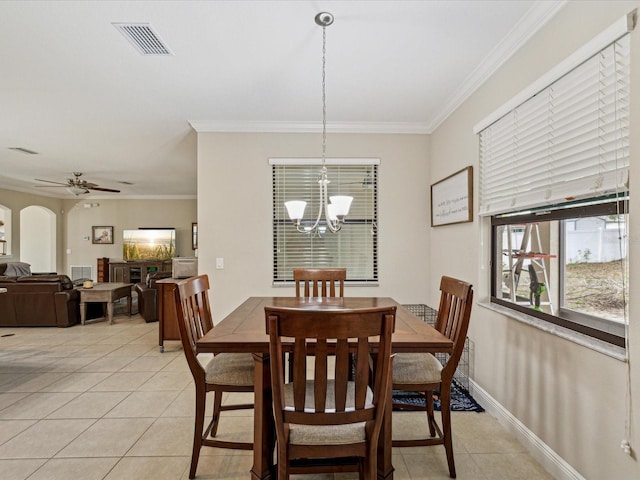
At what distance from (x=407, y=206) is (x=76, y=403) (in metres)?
3.54

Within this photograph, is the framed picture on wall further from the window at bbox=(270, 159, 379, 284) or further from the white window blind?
the white window blind

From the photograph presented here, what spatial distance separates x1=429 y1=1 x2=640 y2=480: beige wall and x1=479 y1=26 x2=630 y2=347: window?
10 centimetres

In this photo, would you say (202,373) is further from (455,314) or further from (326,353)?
(455,314)

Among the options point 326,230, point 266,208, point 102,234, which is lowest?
point 326,230

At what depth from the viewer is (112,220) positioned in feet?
29.4

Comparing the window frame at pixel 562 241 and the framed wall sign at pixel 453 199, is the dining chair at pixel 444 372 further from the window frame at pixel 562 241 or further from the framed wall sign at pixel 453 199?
the framed wall sign at pixel 453 199

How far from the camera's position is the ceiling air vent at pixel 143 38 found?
2012 mm

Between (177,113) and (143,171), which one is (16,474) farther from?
(143,171)

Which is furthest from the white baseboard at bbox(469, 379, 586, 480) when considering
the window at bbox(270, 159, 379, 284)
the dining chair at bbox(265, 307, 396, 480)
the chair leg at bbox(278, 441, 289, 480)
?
the window at bbox(270, 159, 379, 284)

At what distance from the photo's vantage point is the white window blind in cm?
144

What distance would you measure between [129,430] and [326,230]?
2457mm

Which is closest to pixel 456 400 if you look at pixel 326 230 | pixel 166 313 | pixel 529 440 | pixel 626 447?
pixel 529 440

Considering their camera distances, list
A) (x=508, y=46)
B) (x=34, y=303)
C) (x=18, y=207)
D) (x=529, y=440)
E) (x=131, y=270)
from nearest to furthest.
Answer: (x=529, y=440) < (x=508, y=46) < (x=34, y=303) < (x=18, y=207) < (x=131, y=270)

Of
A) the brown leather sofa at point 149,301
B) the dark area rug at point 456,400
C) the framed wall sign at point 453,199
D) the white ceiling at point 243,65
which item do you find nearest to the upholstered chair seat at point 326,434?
the dark area rug at point 456,400
